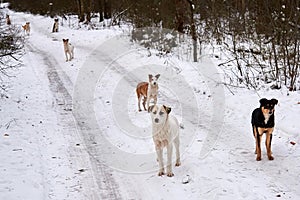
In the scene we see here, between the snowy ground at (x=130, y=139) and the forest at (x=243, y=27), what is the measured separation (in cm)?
94

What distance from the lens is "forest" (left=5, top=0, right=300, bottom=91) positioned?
10.3m

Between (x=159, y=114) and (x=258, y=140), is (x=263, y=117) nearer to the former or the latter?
(x=258, y=140)

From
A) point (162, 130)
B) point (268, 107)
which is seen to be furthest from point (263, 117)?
point (162, 130)

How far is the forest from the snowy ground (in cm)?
94

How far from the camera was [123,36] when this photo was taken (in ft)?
70.9

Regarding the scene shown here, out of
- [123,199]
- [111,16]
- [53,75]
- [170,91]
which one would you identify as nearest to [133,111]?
[170,91]

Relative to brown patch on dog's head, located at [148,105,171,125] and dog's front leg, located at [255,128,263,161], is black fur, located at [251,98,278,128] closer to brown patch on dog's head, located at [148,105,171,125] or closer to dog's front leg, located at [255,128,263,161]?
dog's front leg, located at [255,128,263,161]

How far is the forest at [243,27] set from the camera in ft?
33.9

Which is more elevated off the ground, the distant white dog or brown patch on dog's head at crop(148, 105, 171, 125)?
the distant white dog

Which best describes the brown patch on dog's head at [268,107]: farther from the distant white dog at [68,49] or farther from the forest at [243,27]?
the distant white dog at [68,49]

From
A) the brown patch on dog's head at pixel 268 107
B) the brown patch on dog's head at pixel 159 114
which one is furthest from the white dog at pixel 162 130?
the brown patch on dog's head at pixel 268 107

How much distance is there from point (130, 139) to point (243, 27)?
799 cm

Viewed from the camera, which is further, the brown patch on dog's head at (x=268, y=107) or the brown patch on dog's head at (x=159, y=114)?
the brown patch on dog's head at (x=268, y=107)

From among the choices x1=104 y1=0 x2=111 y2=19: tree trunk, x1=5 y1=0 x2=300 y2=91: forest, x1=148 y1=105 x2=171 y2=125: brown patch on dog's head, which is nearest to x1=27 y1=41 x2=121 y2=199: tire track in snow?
x1=148 y1=105 x2=171 y2=125: brown patch on dog's head
